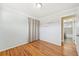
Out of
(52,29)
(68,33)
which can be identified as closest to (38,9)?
(52,29)

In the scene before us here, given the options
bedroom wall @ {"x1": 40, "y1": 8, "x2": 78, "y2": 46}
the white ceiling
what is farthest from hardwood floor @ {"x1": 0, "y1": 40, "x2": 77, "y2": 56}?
the white ceiling

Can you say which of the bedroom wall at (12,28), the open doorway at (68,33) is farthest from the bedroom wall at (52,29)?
the bedroom wall at (12,28)

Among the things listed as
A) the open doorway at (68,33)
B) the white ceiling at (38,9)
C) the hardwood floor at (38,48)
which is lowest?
the hardwood floor at (38,48)

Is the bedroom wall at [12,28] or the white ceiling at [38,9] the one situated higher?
the white ceiling at [38,9]

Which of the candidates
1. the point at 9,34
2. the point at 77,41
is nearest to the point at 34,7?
the point at 9,34

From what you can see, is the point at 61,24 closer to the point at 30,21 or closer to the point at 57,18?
the point at 57,18

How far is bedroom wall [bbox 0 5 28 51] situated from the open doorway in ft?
2.36

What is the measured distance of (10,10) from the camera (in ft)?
3.71

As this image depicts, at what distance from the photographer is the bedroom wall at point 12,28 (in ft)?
3.76

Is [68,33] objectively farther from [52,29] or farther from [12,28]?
[12,28]

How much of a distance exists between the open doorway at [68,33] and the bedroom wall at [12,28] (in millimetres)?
719

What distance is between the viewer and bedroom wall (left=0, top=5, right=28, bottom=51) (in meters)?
1.15

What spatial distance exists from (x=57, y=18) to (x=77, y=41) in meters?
0.55

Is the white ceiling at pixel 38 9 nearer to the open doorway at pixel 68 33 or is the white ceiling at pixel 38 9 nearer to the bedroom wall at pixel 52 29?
the bedroom wall at pixel 52 29
